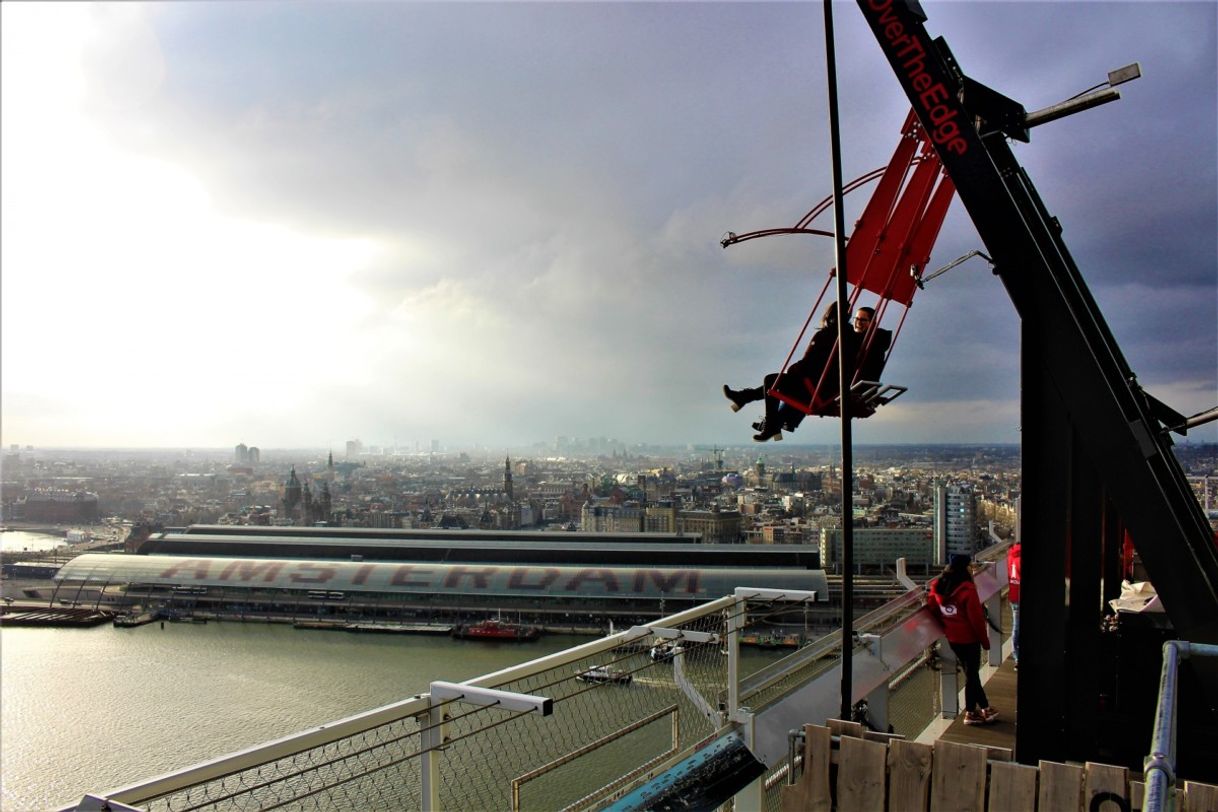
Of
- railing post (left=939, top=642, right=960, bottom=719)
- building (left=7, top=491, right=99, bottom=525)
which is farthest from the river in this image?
building (left=7, top=491, right=99, bottom=525)

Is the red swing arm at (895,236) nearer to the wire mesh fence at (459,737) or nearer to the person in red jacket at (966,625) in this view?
the wire mesh fence at (459,737)

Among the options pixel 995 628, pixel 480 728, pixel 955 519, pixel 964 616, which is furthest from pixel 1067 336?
pixel 955 519

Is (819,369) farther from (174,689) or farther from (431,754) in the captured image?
(174,689)

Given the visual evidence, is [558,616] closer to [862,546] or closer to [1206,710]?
[862,546]

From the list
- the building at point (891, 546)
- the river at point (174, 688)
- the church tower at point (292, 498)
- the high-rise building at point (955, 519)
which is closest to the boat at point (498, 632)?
the river at point (174, 688)

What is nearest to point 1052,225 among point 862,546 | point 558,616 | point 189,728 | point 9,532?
point 189,728

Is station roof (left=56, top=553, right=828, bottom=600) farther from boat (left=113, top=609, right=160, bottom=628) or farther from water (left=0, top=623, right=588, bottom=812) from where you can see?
water (left=0, top=623, right=588, bottom=812)
